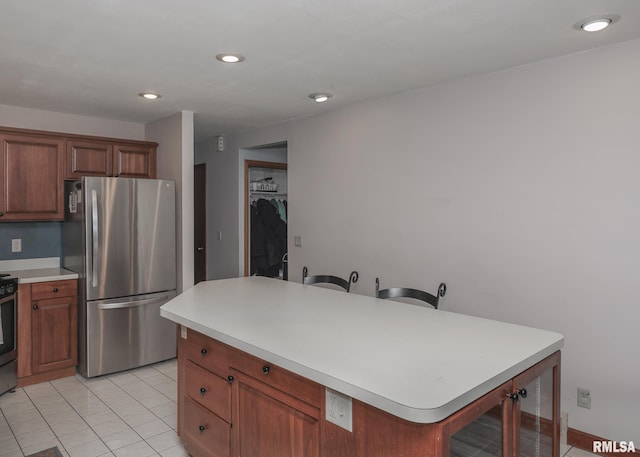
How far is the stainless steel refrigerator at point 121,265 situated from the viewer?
11.8 feet

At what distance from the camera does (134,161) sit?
4.22 meters

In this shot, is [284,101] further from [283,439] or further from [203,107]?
[283,439]

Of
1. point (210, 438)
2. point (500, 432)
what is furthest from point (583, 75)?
point (210, 438)

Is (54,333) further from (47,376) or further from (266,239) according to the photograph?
(266,239)

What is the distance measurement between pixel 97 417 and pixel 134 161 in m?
2.36

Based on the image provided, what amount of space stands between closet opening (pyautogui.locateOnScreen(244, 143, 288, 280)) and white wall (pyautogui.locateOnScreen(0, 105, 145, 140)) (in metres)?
1.33

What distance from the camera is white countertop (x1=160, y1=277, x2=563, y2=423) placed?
1210 mm

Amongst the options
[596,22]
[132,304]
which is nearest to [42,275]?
[132,304]

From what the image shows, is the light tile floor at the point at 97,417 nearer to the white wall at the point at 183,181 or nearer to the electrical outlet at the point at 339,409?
the white wall at the point at 183,181

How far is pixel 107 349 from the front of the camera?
3676mm

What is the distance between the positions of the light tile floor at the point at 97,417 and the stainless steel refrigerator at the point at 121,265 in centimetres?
24

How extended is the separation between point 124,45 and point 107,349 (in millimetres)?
2529

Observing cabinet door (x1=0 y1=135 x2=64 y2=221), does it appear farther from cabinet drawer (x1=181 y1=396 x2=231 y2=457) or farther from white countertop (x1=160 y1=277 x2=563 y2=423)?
cabinet drawer (x1=181 y1=396 x2=231 y2=457)

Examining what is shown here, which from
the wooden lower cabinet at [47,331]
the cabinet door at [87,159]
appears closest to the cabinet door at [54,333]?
the wooden lower cabinet at [47,331]
